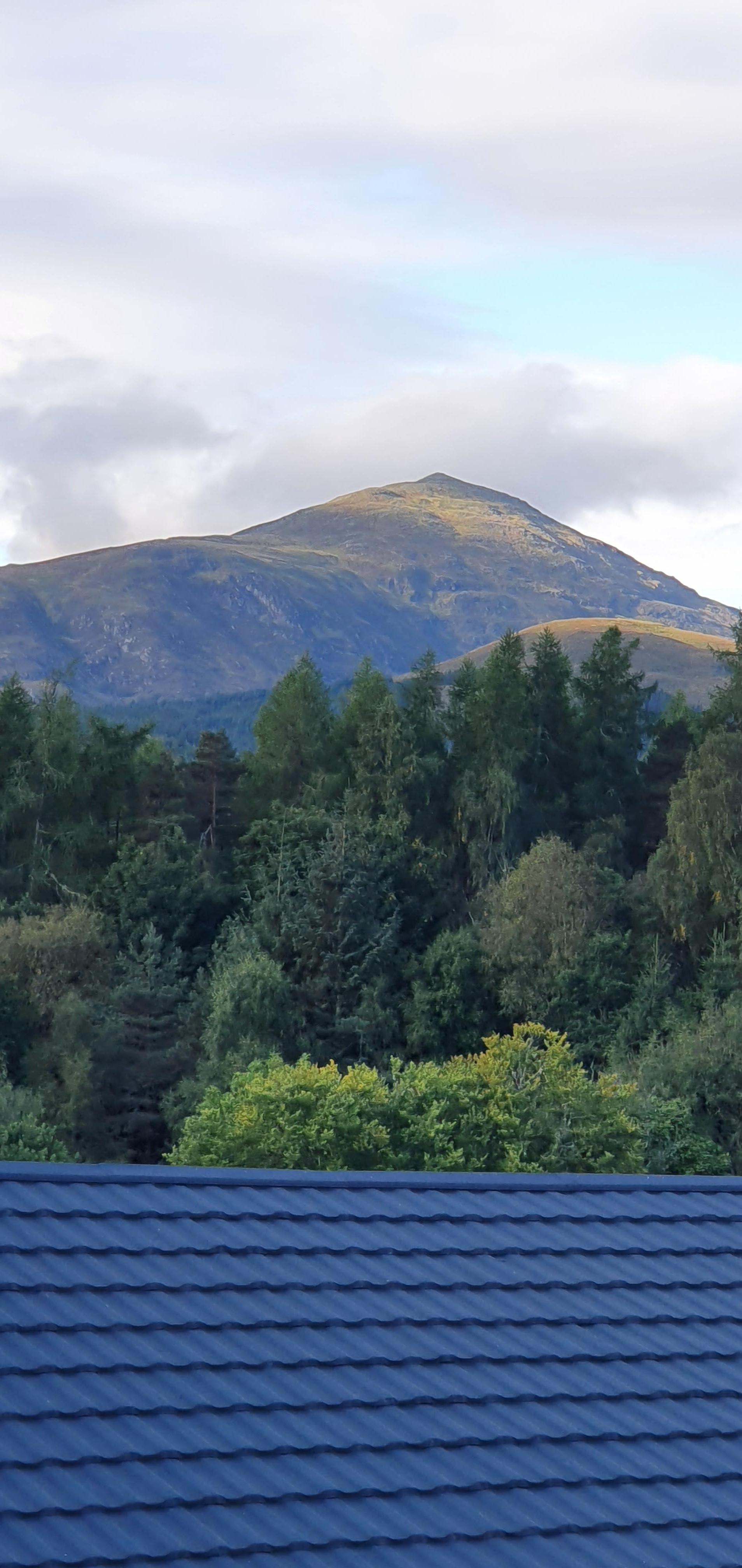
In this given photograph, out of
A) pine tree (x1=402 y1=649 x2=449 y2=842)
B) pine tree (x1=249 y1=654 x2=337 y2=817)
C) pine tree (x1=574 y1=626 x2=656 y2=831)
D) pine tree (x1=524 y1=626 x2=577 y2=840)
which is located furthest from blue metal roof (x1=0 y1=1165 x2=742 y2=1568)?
pine tree (x1=249 y1=654 x2=337 y2=817)

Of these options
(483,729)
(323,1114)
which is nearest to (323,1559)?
(323,1114)

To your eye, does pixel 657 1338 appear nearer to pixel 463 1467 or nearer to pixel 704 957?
pixel 463 1467

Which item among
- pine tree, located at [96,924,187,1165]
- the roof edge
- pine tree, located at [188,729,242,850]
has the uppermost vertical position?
pine tree, located at [188,729,242,850]

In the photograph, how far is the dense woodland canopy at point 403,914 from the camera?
Answer: 41969 mm

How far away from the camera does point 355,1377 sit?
5996 mm

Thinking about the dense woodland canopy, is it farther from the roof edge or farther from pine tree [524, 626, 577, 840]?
the roof edge

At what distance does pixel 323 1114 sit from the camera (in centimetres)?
3198

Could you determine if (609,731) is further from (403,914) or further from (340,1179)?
(340,1179)

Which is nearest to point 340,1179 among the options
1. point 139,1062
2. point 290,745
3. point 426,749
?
point 139,1062

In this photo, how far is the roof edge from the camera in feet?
23.0

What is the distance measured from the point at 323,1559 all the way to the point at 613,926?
165 ft

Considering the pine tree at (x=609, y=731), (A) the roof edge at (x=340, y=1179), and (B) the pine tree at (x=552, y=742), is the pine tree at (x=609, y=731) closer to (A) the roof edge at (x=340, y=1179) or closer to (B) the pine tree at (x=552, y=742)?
(B) the pine tree at (x=552, y=742)

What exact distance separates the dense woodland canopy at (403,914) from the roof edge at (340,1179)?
26.3 metres

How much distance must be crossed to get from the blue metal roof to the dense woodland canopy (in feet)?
A: 90.4
